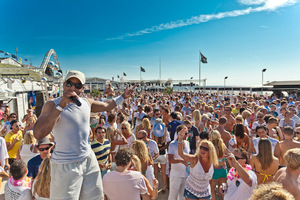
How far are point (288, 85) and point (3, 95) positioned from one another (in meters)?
31.5

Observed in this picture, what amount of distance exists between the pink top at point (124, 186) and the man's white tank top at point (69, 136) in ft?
3.31

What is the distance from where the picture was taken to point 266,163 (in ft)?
10.7

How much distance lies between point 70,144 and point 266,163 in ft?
10.7

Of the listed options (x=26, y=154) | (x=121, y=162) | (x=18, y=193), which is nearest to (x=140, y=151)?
(x=121, y=162)

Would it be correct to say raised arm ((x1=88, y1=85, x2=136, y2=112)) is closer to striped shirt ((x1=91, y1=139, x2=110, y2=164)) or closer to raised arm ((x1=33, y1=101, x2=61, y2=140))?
raised arm ((x1=33, y1=101, x2=61, y2=140))

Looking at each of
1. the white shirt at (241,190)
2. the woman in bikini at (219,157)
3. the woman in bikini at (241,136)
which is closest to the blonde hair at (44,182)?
the white shirt at (241,190)

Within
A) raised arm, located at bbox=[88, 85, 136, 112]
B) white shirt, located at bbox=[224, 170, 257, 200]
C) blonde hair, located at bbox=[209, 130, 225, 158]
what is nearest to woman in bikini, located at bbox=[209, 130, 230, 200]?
blonde hair, located at bbox=[209, 130, 225, 158]

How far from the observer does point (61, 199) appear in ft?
5.01

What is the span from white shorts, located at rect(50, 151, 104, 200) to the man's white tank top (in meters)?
0.06

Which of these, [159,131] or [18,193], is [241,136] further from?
[18,193]

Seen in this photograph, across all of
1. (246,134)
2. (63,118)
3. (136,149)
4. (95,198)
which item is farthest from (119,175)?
(246,134)

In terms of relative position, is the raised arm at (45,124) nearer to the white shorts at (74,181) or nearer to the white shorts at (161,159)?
the white shorts at (74,181)

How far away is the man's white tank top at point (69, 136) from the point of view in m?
1.56

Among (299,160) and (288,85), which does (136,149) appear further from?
(288,85)
